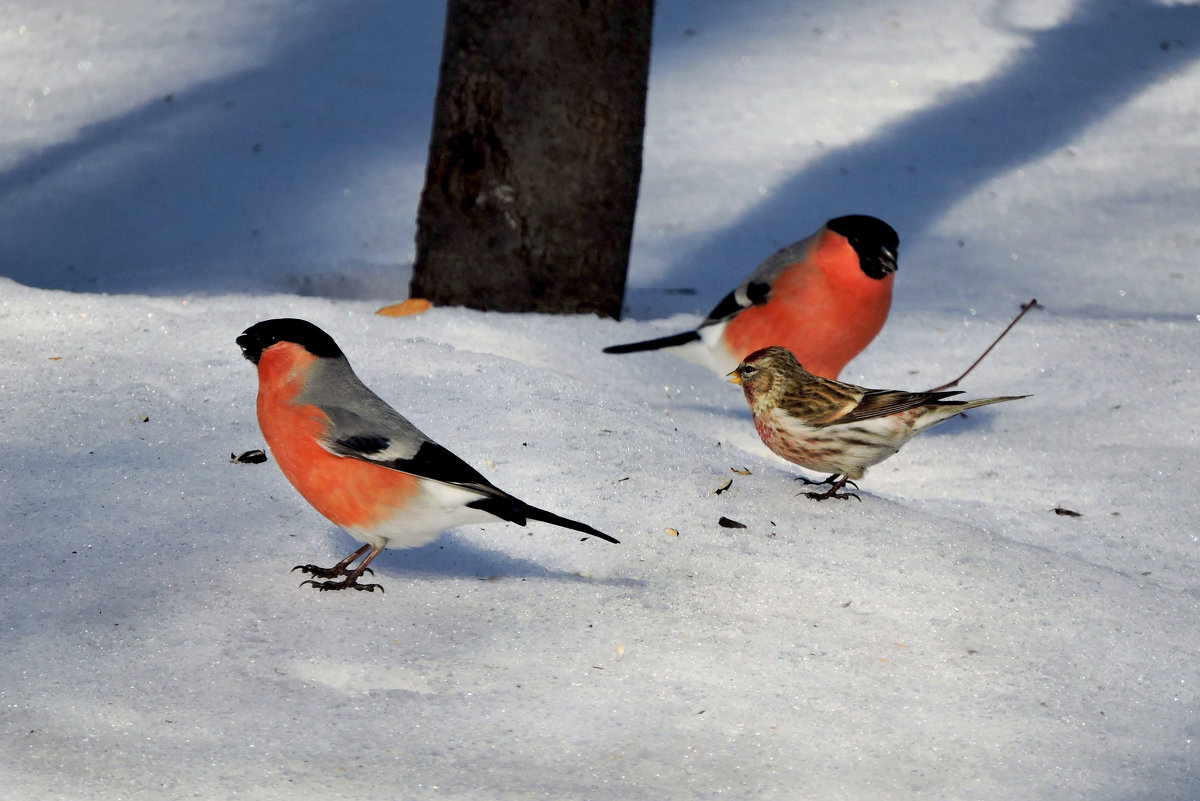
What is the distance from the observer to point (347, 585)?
3250mm

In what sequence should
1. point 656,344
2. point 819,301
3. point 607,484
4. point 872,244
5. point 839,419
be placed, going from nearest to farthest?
point 839,419 < point 607,484 < point 872,244 < point 819,301 < point 656,344

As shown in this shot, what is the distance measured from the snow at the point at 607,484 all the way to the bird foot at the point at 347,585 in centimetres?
4

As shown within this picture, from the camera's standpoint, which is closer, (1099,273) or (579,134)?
(579,134)

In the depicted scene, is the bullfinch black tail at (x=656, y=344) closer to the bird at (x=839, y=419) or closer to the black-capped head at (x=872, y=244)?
the black-capped head at (x=872, y=244)

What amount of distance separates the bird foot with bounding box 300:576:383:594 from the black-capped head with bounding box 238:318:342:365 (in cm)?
60

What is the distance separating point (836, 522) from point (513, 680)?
130 centimetres

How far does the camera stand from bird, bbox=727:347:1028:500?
375 cm

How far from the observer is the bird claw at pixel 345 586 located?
3219 millimetres

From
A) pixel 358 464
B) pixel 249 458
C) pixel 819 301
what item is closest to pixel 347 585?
pixel 358 464

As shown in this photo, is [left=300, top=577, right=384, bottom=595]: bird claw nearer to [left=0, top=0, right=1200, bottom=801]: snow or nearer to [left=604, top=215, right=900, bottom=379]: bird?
[left=0, top=0, right=1200, bottom=801]: snow

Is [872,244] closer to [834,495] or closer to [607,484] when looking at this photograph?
[834,495]

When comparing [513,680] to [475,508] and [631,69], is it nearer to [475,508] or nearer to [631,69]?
[475,508]

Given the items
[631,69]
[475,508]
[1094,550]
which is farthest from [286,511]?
[631,69]

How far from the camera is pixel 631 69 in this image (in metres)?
5.62
